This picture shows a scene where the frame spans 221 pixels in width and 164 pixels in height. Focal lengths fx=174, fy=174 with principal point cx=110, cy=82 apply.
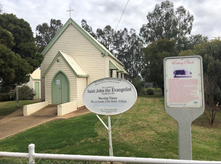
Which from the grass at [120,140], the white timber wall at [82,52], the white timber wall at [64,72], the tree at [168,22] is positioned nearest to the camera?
the grass at [120,140]

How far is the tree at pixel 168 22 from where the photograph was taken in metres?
32.5

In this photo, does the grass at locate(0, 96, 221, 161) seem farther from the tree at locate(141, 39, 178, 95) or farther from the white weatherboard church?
the tree at locate(141, 39, 178, 95)

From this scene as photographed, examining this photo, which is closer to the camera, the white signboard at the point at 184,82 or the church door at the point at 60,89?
the white signboard at the point at 184,82

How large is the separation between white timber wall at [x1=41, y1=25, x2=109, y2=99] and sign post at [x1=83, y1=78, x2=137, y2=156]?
1068cm

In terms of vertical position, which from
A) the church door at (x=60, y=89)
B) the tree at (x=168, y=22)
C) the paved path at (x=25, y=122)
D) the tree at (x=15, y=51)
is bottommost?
the paved path at (x=25, y=122)

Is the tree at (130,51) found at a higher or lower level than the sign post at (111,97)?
higher

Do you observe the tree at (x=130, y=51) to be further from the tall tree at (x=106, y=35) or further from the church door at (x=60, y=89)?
the church door at (x=60, y=89)

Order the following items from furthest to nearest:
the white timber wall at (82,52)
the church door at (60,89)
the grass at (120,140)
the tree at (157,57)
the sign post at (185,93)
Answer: the tree at (157,57) → the white timber wall at (82,52) → the church door at (60,89) → the grass at (120,140) → the sign post at (185,93)

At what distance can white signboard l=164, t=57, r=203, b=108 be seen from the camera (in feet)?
12.4

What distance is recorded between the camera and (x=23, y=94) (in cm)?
2491

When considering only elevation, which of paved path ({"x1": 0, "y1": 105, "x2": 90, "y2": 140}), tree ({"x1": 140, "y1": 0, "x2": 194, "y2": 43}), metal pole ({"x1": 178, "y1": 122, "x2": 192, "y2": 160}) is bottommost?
paved path ({"x1": 0, "y1": 105, "x2": 90, "y2": 140})

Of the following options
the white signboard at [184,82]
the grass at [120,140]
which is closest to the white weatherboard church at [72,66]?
the grass at [120,140]

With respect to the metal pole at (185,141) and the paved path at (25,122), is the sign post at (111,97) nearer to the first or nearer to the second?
the metal pole at (185,141)

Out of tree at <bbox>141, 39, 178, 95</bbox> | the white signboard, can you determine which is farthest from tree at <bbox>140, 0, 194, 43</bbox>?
the white signboard
